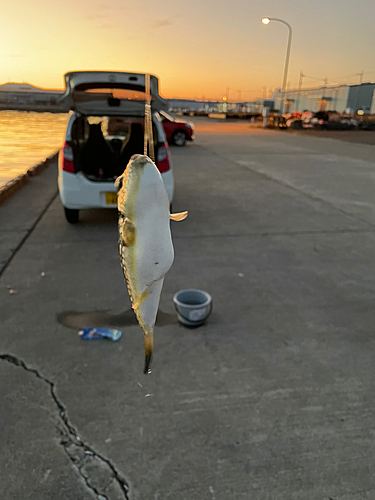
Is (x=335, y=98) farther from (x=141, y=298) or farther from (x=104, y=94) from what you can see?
(x=141, y=298)

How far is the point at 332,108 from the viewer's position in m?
56.8

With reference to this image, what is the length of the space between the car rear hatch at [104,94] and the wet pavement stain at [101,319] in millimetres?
2545

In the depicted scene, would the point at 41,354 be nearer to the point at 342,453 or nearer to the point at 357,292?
the point at 342,453

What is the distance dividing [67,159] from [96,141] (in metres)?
0.50

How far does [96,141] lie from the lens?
503 centimetres

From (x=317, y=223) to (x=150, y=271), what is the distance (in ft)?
19.0

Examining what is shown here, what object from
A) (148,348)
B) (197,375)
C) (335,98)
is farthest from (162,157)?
(335,98)

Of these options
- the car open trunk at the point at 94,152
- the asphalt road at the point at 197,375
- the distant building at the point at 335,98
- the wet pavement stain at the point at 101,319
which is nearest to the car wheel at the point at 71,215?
the asphalt road at the point at 197,375

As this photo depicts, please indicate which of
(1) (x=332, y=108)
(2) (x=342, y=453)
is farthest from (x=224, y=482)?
(1) (x=332, y=108)

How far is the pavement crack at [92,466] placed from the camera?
1.76 meters

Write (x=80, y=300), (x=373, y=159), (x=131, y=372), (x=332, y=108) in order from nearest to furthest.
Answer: (x=131, y=372) → (x=80, y=300) → (x=373, y=159) → (x=332, y=108)

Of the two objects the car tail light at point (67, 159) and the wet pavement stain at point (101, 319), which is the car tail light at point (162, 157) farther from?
the wet pavement stain at point (101, 319)

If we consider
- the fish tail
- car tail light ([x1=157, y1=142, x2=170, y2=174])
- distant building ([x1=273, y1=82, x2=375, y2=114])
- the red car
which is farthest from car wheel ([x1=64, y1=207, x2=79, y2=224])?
distant building ([x1=273, y1=82, x2=375, y2=114])

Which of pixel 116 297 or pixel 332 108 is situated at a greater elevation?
pixel 332 108
